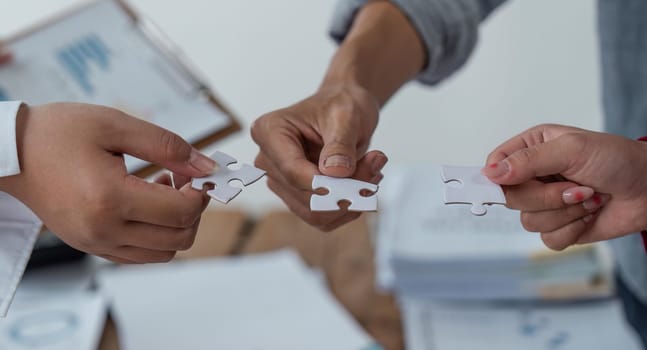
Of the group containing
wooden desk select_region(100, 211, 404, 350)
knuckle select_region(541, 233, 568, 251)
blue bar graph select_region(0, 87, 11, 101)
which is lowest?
wooden desk select_region(100, 211, 404, 350)

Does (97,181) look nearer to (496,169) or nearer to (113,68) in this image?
(496,169)

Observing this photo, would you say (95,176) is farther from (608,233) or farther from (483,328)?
(483,328)

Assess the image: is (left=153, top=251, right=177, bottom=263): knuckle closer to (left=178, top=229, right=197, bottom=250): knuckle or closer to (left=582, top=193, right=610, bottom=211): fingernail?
(left=178, top=229, right=197, bottom=250): knuckle

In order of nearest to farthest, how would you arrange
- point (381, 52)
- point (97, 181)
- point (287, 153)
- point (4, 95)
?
1. point (97, 181)
2. point (287, 153)
3. point (381, 52)
4. point (4, 95)

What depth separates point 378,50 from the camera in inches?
35.8

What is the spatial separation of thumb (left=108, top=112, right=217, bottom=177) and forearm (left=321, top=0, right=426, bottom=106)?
27 cm

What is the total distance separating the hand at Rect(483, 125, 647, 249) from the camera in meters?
0.63

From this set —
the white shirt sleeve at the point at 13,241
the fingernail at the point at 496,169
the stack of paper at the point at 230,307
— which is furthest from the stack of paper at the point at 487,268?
the white shirt sleeve at the point at 13,241

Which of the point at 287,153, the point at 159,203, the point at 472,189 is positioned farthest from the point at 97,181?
the point at 472,189

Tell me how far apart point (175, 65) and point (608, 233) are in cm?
68

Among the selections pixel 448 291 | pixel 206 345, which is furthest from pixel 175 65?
pixel 448 291

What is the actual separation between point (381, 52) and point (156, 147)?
385 mm

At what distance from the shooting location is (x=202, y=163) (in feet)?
2.11

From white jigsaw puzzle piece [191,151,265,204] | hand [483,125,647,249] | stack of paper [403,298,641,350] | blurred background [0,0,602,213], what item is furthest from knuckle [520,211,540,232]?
blurred background [0,0,602,213]
